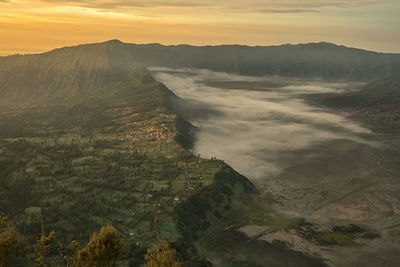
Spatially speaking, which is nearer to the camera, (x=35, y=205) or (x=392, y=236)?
(x=392, y=236)

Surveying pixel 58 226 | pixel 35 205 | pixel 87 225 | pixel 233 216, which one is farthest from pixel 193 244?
pixel 35 205

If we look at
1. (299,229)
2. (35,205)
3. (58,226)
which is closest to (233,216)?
(299,229)

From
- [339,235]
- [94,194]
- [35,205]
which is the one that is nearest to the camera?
[339,235]

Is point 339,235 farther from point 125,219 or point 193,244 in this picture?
point 125,219

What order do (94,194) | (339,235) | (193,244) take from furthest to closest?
1. (94,194)
2. (339,235)
3. (193,244)

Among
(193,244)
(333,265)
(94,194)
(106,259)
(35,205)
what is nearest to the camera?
(106,259)

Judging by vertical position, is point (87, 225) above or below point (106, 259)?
A: below

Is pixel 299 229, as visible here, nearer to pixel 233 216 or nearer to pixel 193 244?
pixel 233 216
